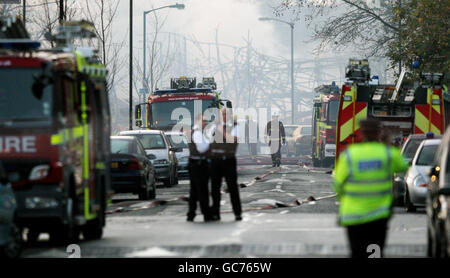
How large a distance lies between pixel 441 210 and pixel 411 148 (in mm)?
12365

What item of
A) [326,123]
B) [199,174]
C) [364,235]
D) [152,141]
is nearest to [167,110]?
[152,141]

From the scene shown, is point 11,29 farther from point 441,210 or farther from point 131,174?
point 131,174

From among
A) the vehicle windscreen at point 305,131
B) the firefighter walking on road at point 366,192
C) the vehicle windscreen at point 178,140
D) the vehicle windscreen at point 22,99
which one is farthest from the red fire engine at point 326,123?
the firefighter walking on road at point 366,192

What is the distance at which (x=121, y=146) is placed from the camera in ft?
82.4

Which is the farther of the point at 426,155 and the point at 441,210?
the point at 426,155

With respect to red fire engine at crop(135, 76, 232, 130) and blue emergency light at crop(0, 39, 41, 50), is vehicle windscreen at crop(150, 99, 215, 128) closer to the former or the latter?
red fire engine at crop(135, 76, 232, 130)

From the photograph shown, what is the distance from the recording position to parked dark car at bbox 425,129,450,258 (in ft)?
35.8

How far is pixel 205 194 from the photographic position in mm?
18109

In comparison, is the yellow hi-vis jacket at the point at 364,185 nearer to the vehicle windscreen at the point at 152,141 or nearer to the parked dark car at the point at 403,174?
the parked dark car at the point at 403,174

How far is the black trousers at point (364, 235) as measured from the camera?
32.9 feet

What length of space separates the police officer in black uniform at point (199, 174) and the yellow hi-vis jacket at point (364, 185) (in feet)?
25.9

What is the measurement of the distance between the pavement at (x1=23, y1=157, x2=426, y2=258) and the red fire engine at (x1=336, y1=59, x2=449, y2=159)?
180 centimetres

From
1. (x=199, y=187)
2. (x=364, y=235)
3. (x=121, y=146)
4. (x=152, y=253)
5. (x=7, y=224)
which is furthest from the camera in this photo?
(x=121, y=146)
